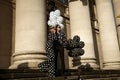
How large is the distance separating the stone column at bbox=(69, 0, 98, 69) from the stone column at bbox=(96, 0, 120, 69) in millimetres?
3642

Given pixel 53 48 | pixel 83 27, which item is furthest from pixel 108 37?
pixel 53 48

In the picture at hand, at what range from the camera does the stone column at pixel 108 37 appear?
22.4 m

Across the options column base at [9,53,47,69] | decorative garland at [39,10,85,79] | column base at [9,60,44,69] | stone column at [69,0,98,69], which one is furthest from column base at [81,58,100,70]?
column base at [9,60,44,69]

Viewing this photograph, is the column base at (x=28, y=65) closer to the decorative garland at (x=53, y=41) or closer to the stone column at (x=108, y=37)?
the decorative garland at (x=53, y=41)

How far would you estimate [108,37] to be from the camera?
75.4ft

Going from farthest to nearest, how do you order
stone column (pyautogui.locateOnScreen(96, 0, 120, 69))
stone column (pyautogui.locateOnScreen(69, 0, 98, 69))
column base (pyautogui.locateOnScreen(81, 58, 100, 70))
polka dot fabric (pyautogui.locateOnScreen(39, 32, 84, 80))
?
stone column (pyautogui.locateOnScreen(96, 0, 120, 69)) < stone column (pyautogui.locateOnScreen(69, 0, 98, 69)) < column base (pyautogui.locateOnScreen(81, 58, 100, 70)) < polka dot fabric (pyautogui.locateOnScreen(39, 32, 84, 80))

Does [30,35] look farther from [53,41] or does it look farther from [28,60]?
[53,41]

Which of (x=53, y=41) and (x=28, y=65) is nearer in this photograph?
(x=53, y=41)

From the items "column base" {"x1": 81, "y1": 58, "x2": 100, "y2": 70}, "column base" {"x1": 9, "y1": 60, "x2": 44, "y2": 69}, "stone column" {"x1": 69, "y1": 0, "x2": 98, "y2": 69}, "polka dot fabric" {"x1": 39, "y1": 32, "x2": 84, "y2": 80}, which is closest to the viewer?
"polka dot fabric" {"x1": 39, "y1": 32, "x2": 84, "y2": 80}

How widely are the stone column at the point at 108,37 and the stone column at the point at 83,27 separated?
12.0 feet

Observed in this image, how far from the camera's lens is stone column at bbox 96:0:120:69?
73.5ft

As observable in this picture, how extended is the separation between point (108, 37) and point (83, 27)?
4654 mm

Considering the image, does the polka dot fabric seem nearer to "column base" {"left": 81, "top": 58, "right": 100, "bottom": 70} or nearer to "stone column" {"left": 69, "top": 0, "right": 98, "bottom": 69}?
"column base" {"left": 81, "top": 58, "right": 100, "bottom": 70}

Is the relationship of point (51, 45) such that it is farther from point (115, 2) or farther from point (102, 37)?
point (115, 2)
